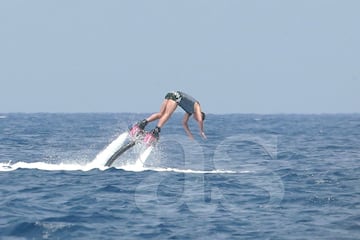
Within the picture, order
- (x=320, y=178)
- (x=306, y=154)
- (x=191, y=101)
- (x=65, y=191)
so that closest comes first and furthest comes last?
(x=65, y=191) < (x=191, y=101) < (x=320, y=178) < (x=306, y=154)

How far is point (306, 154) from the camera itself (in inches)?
1492

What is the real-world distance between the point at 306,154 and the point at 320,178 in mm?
12795

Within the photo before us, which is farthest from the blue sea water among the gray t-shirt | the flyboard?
the gray t-shirt

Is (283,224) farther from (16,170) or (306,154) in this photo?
(306,154)

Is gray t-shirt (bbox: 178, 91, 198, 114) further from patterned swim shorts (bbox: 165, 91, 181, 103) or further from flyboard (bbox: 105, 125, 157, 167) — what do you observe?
flyboard (bbox: 105, 125, 157, 167)

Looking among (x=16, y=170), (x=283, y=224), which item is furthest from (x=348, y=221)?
(x=16, y=170)

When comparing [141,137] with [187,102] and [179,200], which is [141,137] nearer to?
[187,102]

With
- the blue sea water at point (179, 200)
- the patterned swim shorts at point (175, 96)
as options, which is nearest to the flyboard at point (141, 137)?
the blue sea water at point (179, 200)

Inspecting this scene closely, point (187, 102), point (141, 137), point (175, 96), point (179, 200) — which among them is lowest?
point (179, 200)
